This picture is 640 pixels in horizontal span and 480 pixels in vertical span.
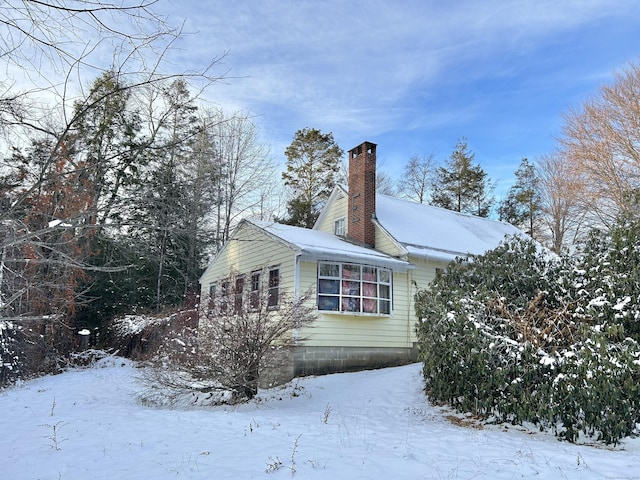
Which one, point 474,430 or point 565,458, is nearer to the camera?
point 565,458

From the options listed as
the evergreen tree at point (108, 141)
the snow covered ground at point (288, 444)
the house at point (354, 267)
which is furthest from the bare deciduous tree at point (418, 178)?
the evergreen tree at point (108, 141)

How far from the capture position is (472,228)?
1964 centimetres

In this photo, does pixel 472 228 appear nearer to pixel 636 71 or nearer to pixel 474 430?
pixel 636 71

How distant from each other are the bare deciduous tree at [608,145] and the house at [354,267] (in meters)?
5.99

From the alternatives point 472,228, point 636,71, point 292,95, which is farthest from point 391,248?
point 636,71

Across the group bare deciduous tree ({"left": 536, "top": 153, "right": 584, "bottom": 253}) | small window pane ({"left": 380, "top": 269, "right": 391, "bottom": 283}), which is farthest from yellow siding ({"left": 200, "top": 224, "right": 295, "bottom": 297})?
bare deciduous tree ({"left": 536, "top": 153, "right": 584, "bottom": 253})

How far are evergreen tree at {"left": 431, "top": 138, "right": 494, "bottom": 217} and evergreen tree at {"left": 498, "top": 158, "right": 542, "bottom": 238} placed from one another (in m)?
1.14

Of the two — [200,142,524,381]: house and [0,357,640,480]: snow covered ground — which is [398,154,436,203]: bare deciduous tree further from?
[0,357,640,480]: snow covered ground

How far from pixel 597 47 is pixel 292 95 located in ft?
29.2

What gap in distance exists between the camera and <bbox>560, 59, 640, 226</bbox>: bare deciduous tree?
1862 cm

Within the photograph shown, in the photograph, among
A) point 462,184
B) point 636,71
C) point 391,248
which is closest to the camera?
point 391,248

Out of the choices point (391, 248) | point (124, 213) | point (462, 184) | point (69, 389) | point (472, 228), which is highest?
point (462, 184)

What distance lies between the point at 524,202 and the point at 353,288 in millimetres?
21801

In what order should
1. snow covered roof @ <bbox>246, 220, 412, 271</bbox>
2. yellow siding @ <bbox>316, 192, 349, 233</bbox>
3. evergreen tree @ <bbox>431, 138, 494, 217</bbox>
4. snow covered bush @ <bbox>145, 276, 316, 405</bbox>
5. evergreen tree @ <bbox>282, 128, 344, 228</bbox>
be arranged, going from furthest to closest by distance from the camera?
evergreen tree @ <bbox>431, 138, 494, 217</bbox>
evergreen tree @ <bbox>282, 128, 344, 228</bbox>
yellow siding @ <bbox>316, 192, 349, 233</bbox>
snow covered roof @ <bbox>246, 220, 412, 271</bbox>
snow covered bush @ <bbox>145, 276, 316, 405</bbox>
